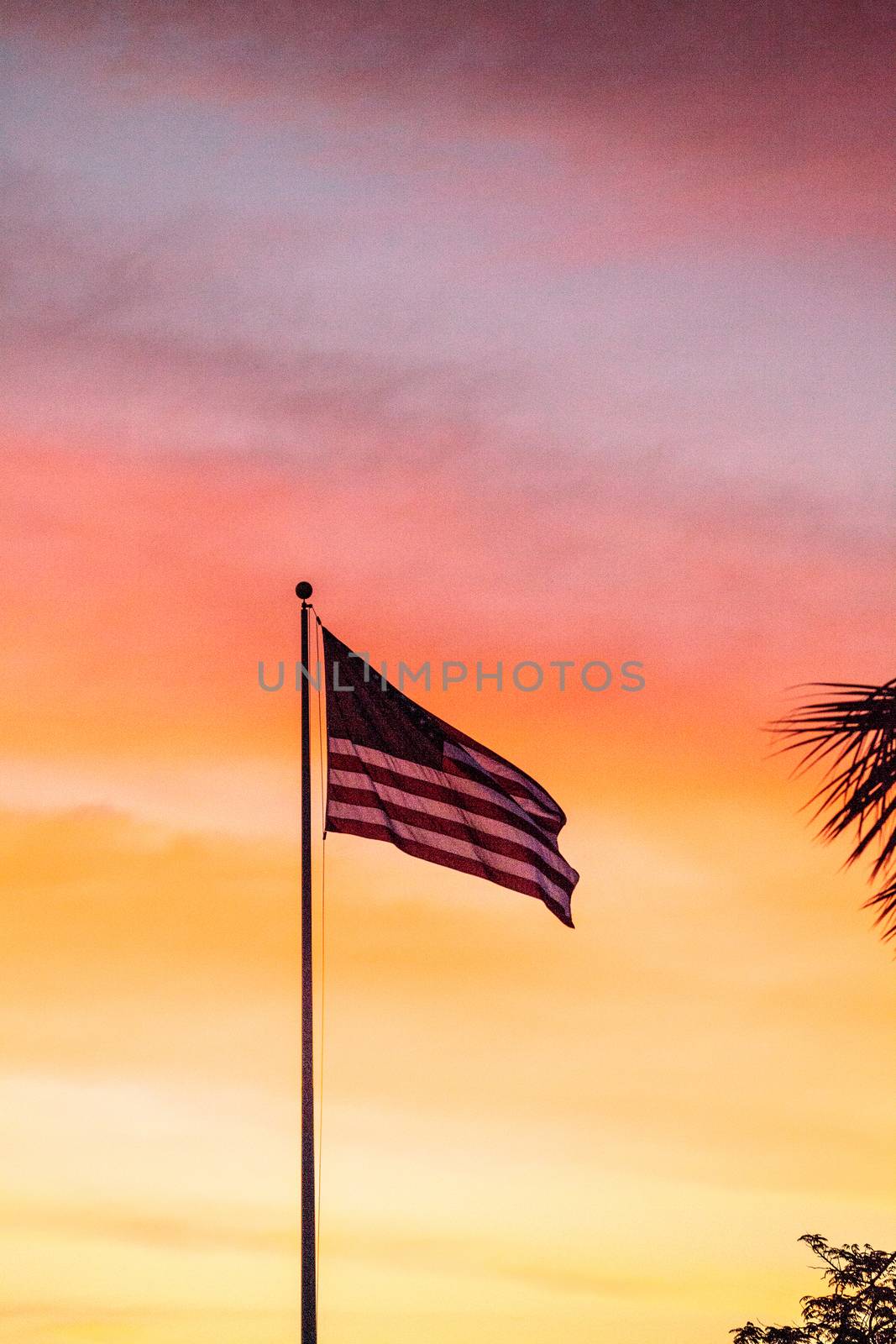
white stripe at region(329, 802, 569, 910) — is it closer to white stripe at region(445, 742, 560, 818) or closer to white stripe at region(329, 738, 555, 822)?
white stripe at region(329, 738, 555, 822)

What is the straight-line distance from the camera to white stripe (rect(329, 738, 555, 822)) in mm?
15930

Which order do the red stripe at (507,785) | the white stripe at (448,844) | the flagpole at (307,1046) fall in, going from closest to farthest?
the flagpole at (307,1046) → the white stripe at (448,844) → the red stripe at (507,785)

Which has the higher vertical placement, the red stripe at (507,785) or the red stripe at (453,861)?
the red stripe at (507,785)

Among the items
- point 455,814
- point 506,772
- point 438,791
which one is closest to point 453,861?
point 455,814

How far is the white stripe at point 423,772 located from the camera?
1593 cm

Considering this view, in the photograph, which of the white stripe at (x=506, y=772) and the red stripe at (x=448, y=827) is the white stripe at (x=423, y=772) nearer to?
the white stripe at (x=506, y=772)

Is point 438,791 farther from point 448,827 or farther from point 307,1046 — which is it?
point 307,1046

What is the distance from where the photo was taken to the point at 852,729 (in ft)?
37.7

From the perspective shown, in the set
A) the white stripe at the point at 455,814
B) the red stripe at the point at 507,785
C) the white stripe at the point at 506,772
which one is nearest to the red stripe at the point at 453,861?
the white stripe at the point at 455,814

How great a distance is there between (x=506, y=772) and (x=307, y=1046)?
138 inches

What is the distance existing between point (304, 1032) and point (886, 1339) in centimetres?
2377

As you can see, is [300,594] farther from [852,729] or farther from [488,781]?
[852,729]

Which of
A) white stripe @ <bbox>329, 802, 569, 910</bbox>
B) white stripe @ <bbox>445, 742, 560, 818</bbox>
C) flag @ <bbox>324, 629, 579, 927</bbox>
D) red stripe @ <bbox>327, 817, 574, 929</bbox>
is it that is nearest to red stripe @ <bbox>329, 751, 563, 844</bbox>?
flag @ <bbox>324, 629, 579, 927</bbox>

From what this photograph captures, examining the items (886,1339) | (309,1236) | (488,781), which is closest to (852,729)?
(488,781)
